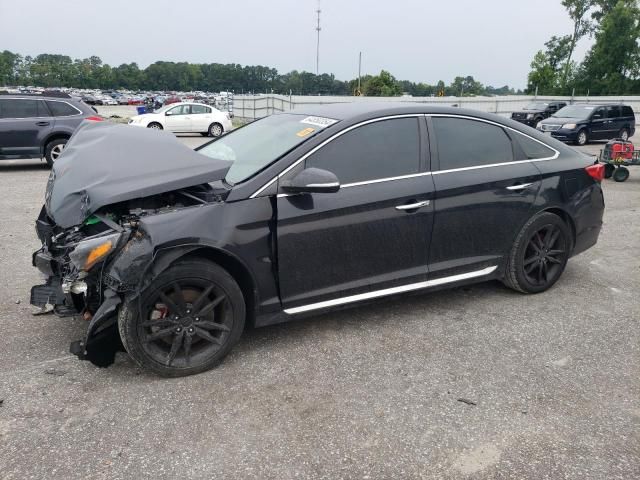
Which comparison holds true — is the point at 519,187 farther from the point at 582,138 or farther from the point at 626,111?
the point at 626,111

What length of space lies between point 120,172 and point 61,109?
389 inches

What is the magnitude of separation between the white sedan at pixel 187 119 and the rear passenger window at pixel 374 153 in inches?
712

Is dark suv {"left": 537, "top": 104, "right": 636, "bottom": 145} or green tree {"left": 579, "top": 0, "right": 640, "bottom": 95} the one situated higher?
green tree {"left": 579, "top": 0, "right": 640, "bottom": 95}

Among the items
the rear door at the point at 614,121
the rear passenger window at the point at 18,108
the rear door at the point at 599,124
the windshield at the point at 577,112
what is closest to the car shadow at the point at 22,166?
the rear passenger window at the point at 18,108

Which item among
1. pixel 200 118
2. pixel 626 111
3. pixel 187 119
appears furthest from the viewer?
pixel 200 118

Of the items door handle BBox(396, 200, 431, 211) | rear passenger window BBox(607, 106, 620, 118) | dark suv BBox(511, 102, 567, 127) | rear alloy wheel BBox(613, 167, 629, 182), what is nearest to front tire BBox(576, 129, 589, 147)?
rear passenger window BBox(607, 106, 620, 118)

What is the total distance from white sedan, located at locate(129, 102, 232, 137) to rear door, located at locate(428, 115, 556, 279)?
17.9 metres

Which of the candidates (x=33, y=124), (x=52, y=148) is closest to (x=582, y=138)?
(x=52, y=148)

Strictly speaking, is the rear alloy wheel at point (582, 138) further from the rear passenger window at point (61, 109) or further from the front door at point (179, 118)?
the rear passenger window at point (61, 109)

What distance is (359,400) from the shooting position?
→ 304 centimetres

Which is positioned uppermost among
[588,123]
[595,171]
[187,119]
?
[595,171]

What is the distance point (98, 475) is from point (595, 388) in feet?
9.12

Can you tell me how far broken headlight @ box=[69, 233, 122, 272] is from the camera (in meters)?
2.90

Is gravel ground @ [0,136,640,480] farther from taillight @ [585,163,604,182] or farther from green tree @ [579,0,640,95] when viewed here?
green tree @ [579,0,640,95]
